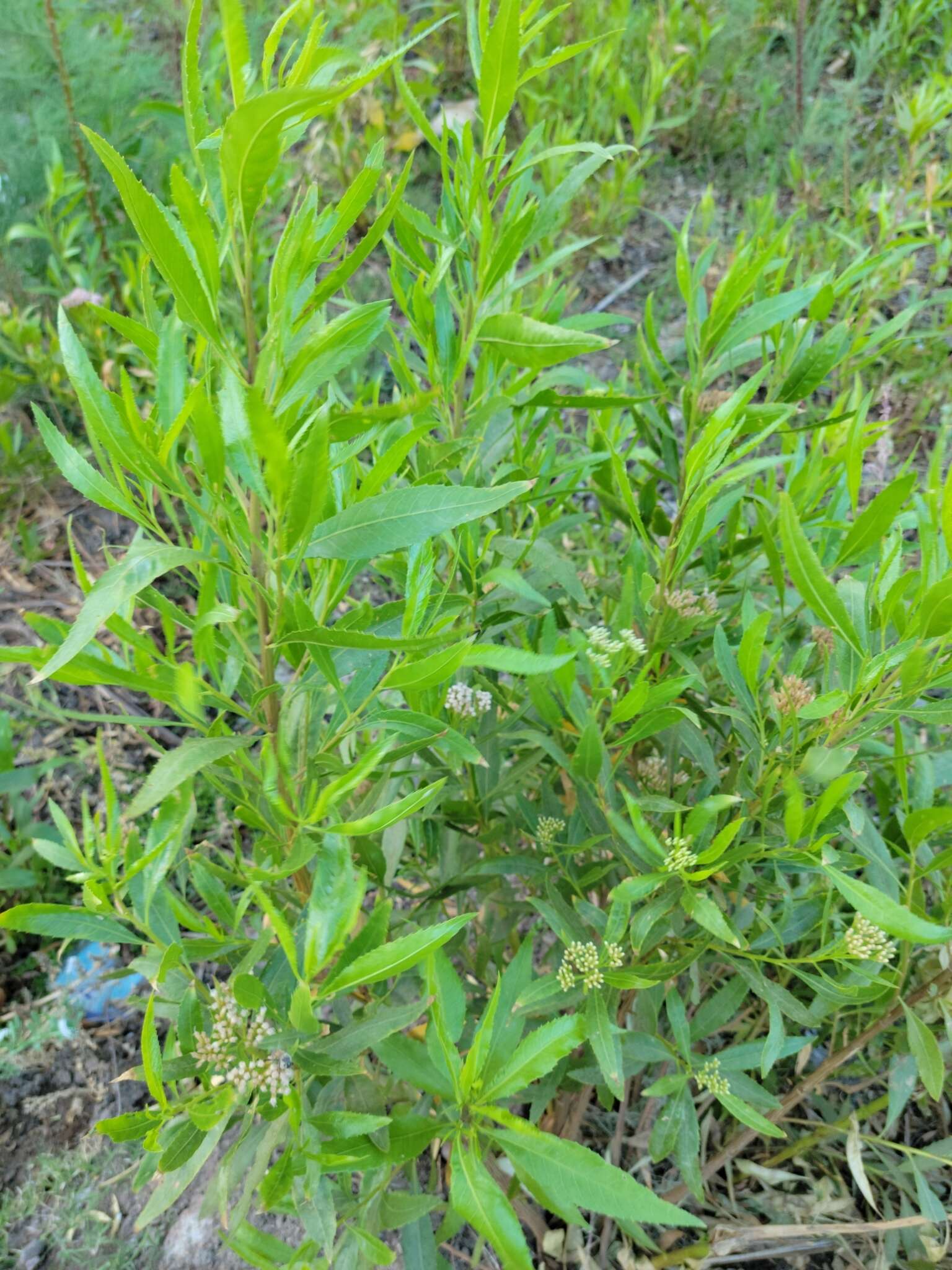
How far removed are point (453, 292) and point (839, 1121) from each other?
1.24 meters

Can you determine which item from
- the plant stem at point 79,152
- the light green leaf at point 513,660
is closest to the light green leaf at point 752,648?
the light green leaf at point 513,660

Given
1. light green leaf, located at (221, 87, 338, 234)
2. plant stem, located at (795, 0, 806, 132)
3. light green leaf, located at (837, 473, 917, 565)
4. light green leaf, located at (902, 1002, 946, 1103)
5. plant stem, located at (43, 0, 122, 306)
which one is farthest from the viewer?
plant stem, located at (795, 0, 806, 132)

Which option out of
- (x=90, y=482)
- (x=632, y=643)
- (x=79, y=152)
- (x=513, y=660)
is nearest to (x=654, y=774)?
(x=632, y=643)

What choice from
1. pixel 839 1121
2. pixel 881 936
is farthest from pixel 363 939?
pixel 839 1121

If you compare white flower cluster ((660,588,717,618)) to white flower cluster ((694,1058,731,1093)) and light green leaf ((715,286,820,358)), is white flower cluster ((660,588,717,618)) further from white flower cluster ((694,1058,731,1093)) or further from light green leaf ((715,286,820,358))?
white flower cluster ((694,1058,731,1093))

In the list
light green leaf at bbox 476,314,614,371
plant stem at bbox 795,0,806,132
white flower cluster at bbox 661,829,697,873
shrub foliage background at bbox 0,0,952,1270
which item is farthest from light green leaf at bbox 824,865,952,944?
plant stem at bbox 795,0,806,132

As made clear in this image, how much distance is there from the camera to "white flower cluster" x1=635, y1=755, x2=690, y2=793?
113cm

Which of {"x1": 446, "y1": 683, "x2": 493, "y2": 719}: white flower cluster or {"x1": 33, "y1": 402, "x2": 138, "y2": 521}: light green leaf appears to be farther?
{"x1": 446, "y1": 683, "x2": 493, "y2": 719}: white flower cluster

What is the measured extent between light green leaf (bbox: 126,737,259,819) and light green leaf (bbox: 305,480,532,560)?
6.2 inches

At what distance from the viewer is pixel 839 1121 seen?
126 centimetres

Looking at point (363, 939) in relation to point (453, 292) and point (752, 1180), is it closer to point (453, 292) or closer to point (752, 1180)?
point (453, 292)

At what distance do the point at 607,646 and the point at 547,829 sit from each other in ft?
0.83

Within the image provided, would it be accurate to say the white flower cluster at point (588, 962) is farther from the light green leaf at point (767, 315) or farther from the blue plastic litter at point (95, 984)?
the blue plastic litter at point (95, 984)

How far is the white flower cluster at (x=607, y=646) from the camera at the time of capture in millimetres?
887
